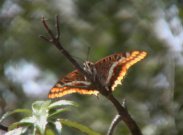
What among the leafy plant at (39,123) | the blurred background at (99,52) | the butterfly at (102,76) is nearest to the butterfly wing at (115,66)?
the butterfly at (102,76)

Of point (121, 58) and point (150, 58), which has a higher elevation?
point (150, 58)

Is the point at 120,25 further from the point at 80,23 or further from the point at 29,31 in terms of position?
the point at 29,31

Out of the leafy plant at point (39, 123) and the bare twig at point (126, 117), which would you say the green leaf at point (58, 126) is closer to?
the leafy plant at point (39, 123)

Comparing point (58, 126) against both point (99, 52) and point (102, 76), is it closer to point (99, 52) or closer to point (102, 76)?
point (102, 76)

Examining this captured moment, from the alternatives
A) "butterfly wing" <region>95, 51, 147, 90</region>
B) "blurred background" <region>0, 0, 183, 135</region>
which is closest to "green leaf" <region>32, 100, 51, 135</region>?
"butterfly wing" <region>95, 51, 147, 90</region>

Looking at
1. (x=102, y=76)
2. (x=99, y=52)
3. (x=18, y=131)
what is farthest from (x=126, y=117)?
(x=99, y=52)

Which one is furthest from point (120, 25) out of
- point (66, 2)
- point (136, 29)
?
point (66, 2)
